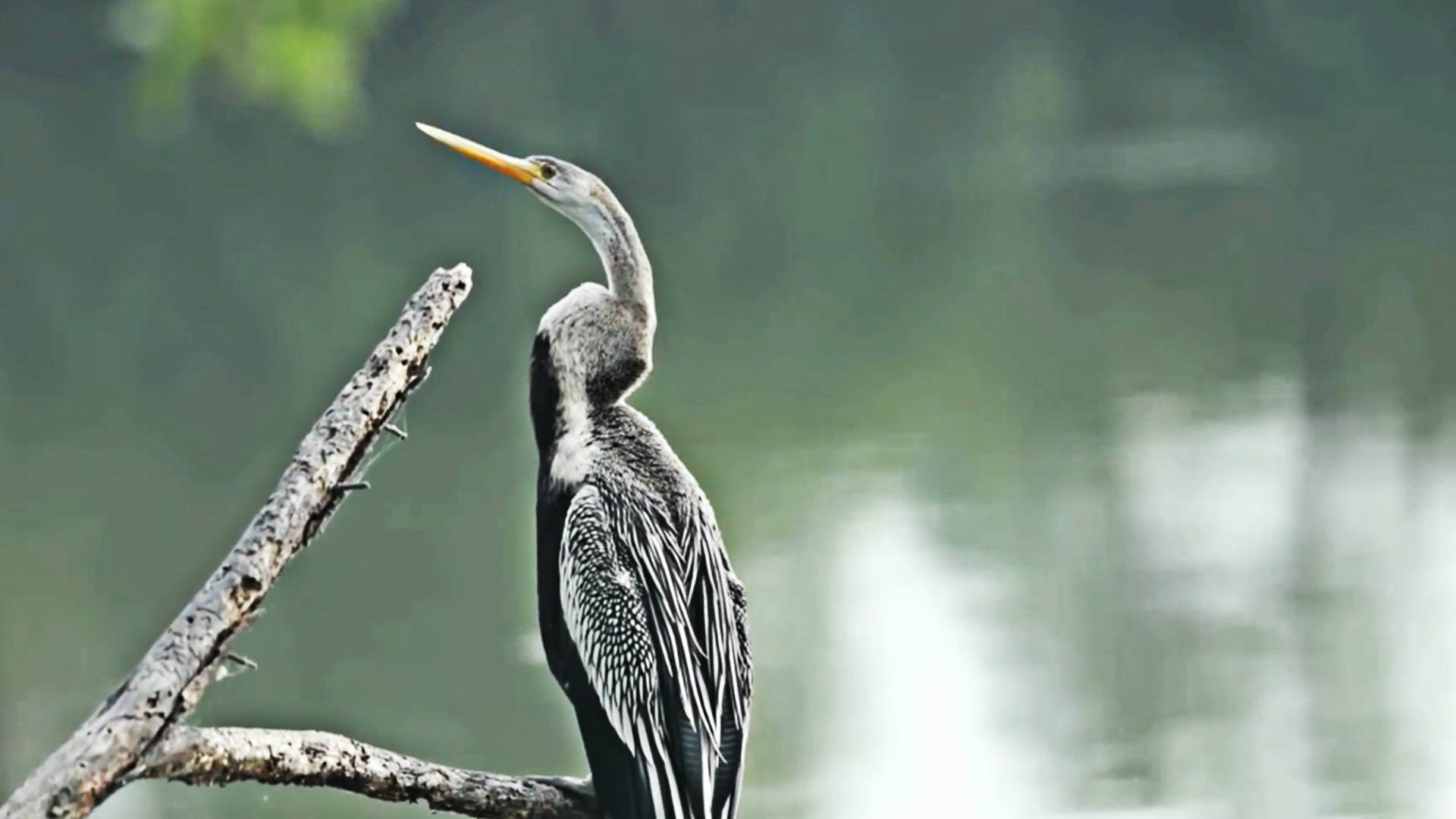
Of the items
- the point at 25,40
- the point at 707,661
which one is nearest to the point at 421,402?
the point at 707,661

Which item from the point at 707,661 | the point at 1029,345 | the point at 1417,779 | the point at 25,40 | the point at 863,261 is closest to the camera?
the point at 707,661

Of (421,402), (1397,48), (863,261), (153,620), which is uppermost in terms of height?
(1397,48)

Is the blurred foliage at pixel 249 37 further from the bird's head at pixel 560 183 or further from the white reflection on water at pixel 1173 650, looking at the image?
the bird's head at pixel 560 183

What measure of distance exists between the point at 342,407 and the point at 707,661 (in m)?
0.51

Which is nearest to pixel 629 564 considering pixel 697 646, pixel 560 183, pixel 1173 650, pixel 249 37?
pixel 697 646

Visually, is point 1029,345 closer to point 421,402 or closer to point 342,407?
point 421,402

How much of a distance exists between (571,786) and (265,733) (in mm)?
464

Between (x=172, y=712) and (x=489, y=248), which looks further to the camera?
(x=489, y=248)

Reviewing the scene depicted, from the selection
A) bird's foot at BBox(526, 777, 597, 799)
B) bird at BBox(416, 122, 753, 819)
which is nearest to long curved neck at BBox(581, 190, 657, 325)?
bird at BBox(416, 122, 753, 819)

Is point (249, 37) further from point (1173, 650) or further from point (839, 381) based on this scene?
point (1173, 650)

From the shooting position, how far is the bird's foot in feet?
7.86

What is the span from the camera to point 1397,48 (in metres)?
16.2

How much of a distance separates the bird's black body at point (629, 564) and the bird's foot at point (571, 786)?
2 cm

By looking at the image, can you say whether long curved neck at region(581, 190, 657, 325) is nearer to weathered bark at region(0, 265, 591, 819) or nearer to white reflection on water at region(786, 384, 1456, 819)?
weathered bark at region(0, 265, 591, 819)
